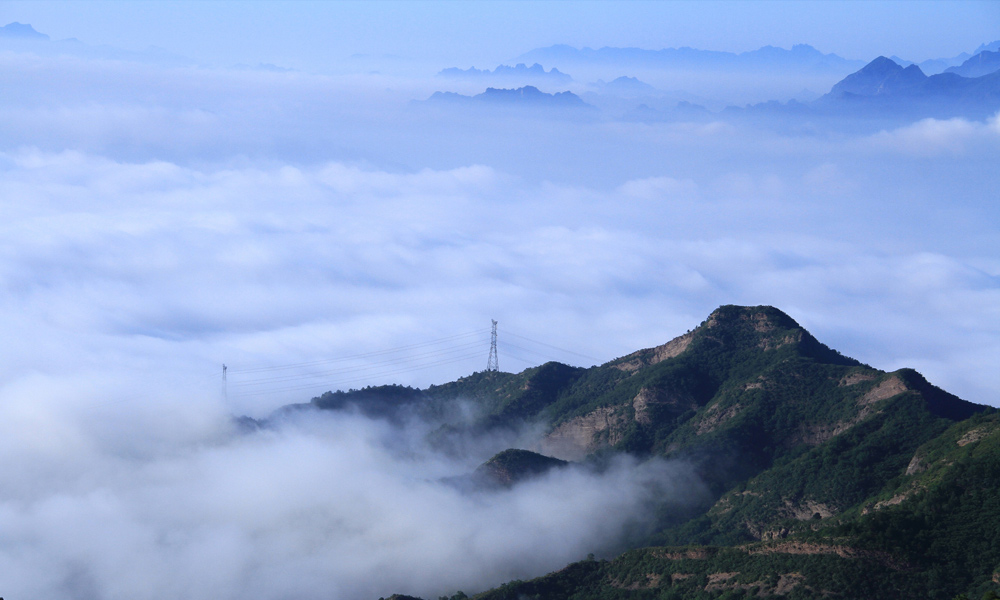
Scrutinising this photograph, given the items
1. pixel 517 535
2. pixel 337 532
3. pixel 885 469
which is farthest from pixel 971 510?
pixel 337 532

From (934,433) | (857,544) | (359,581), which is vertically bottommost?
(359,581)

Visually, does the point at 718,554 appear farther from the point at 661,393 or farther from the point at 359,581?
the point at 661,393

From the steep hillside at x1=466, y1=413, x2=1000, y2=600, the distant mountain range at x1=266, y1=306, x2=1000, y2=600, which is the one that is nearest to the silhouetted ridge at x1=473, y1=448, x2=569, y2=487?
the distant mountain range at x1=266, y1=306, x2=1000, y2=600

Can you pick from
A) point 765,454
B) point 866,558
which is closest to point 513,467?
point 765,454

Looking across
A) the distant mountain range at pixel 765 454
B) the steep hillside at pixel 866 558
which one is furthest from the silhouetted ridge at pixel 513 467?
the steep hillside at pixel 866 558

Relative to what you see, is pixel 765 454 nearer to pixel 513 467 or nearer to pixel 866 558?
pixel 513 467

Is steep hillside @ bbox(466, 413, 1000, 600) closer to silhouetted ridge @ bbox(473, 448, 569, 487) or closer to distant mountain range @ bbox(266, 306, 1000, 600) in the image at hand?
distant mountain range @ bbox(266, 306, 1000, 600)

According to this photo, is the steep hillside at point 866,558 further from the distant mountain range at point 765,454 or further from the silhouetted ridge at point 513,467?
the silhouetted ridge at point 513,467

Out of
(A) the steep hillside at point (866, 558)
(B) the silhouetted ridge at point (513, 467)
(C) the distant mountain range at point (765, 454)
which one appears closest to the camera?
(A) the steep hillside at point (866, 558)
